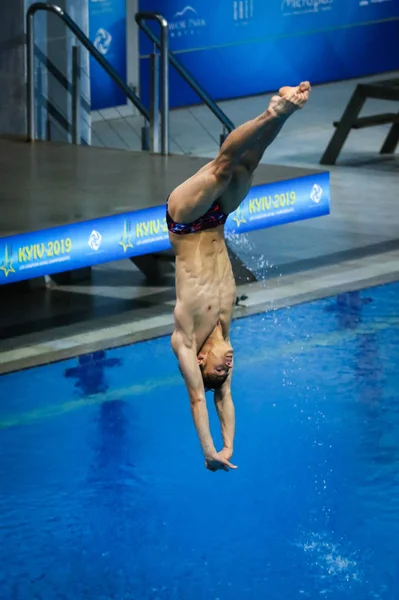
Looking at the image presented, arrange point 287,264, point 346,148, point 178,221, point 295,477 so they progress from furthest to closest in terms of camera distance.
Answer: point 346,148
point 287,264
point 295,477
point 178,221

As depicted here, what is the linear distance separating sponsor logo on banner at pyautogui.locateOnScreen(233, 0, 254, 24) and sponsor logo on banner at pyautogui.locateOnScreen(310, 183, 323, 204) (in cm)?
949

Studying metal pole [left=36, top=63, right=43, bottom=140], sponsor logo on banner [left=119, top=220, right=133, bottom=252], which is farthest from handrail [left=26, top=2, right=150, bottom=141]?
sponsor logo on banner [left=119, top=220, right=133, bottom=252]

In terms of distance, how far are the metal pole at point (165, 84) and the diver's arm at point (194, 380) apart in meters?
6.67

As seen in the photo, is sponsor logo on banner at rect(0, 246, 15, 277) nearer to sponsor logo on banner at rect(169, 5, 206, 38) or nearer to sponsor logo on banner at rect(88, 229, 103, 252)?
sponsor logo on banner at rect(88, 229, 103, 252)

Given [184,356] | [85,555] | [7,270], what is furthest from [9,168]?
[184,356]

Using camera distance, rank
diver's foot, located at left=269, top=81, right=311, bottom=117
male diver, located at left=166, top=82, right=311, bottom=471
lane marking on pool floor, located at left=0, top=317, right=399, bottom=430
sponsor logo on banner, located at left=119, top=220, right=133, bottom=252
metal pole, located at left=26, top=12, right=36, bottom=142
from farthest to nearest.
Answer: metal pole, located at left=26, top=12, right=36, bottom=142 < sponsor logo on banner, located at left=119, top=220, right=133, bottom=252 < lane marking on pool floor, located at left=0, top=317, right=399, bottom=430 < male diver, located at left=166, top=82, right=311, bottom=471 < diver's foot, located at left=269, top=81, right=311, bottom=117

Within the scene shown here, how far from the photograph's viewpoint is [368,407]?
9961mm

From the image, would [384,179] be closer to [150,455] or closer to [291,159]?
[291,159]

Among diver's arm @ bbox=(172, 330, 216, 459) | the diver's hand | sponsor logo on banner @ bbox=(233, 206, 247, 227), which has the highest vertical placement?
diver's arm @ bbox=(172, 330, 216, 459)

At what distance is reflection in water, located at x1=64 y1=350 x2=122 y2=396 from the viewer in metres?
10.3

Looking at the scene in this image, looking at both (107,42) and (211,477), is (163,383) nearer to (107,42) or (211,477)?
(211,477)

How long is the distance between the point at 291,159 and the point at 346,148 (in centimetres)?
141

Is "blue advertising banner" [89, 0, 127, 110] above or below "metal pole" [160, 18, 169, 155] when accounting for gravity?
below

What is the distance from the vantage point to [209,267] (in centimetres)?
594
